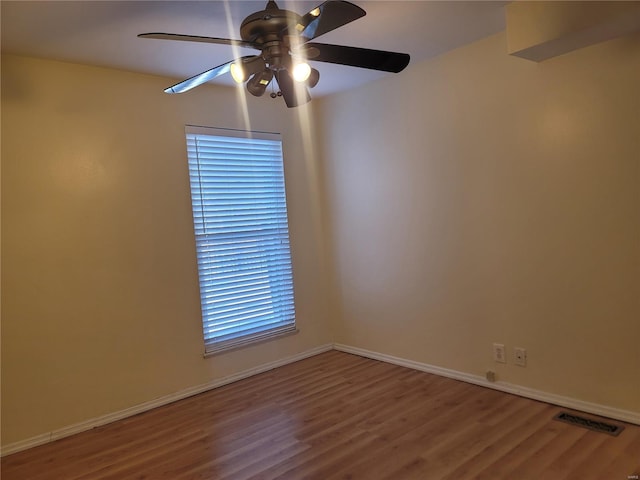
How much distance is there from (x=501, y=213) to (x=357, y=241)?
1372mm

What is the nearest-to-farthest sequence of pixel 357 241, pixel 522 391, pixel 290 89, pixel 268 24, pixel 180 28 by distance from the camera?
1. pixel 268 24
2. pixel 290 89
3. pixel 180 28
4. pixel 522 391
5. pixel 357 241

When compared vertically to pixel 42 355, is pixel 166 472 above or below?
below

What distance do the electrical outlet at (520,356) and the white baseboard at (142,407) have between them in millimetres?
1830

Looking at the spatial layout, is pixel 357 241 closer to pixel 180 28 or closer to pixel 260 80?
pixel 260 80

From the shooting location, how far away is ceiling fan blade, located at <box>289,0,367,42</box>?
1.66m

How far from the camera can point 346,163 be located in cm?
413

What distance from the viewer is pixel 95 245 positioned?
3111 millimetres

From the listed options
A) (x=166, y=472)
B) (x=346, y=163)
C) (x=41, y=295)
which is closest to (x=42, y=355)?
(x=41, y=295)

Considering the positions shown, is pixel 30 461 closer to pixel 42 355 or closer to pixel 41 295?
pixel 42 355

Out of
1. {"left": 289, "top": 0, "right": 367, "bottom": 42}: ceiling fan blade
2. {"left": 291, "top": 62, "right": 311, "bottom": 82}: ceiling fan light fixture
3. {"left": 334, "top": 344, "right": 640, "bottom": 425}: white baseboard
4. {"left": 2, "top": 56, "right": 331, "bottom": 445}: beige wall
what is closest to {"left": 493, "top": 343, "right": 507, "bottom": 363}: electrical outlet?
{"left": 334, "top": 344, "right": 640, "bottom": 425}: white baseboard

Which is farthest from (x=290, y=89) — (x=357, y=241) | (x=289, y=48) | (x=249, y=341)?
(x=249, y=341)

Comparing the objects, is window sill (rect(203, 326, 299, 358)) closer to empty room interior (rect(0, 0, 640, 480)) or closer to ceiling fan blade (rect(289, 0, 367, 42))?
empty room interior (rect(0, 0, 640, 480))

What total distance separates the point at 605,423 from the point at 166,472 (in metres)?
2.45

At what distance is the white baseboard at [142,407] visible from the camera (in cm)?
285
